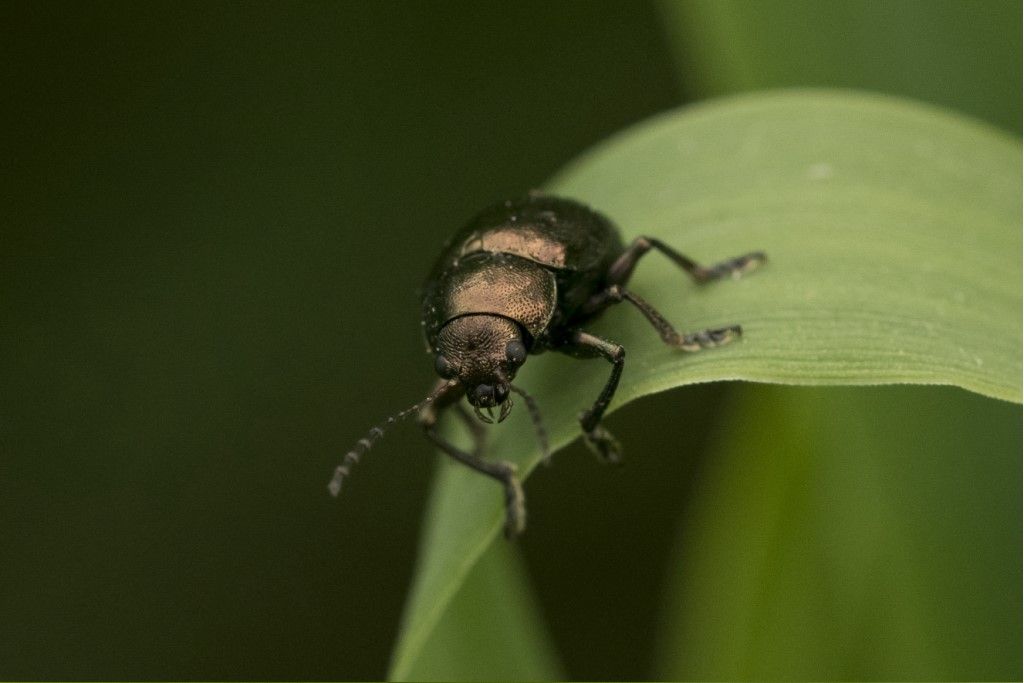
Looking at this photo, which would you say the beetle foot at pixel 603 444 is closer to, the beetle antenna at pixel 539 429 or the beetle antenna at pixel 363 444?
the beetle antenna at pixel 539 429

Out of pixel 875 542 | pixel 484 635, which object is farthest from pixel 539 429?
pixel 875 542

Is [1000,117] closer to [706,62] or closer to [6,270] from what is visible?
[706,62]

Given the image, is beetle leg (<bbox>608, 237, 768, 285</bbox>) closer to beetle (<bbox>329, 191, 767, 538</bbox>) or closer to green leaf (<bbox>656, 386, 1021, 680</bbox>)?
beetle (<bbox>329, 191, 767, 538</bbox>)

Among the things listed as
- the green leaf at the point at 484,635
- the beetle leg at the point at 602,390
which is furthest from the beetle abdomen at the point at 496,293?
the green leaf at the point at 484,635

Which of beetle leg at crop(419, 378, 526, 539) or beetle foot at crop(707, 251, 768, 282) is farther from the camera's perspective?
beetle foot at crop(707, 251, 768, 282)

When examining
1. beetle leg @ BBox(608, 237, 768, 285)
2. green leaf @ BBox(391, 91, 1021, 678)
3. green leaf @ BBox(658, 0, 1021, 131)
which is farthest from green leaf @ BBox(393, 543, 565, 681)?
green leaf @ BBox(658, 0, 1021, 131)

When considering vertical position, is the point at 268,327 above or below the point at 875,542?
below

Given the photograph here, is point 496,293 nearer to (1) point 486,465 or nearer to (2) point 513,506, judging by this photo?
(1) point 486,465
